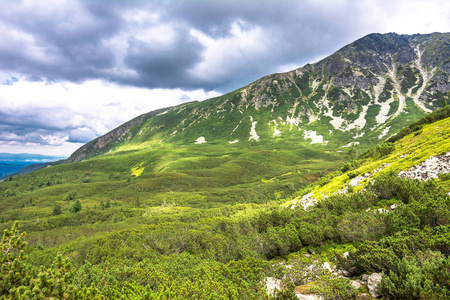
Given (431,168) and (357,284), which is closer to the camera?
(357,284)

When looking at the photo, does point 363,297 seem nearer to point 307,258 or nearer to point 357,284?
point 357,284

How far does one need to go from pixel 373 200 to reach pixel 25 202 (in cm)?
25060

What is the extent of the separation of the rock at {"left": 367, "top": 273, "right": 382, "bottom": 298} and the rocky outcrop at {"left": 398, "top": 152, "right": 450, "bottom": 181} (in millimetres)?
19319

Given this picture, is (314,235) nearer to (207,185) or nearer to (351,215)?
(351,215)

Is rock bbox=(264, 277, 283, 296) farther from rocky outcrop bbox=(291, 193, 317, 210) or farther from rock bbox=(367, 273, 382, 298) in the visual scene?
rocky outcrop bbox=(291, 193, 317, 210)

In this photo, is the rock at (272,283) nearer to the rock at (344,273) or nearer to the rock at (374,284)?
the rock at (344,273)

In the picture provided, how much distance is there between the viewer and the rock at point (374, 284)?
31.6 ft

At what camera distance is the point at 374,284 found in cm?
1003

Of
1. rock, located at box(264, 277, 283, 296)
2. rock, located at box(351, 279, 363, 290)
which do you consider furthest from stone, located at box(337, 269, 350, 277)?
rock, located at box(264, 277, 283, 296)

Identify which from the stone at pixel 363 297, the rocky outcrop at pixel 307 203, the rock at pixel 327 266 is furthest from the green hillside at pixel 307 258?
the rocky outcrop at pixel 307 203

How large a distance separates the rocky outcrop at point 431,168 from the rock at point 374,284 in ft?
63.4

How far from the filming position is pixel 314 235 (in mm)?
19328

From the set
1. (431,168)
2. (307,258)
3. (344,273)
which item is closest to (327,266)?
(307,258)

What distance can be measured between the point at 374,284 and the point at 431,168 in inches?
942
